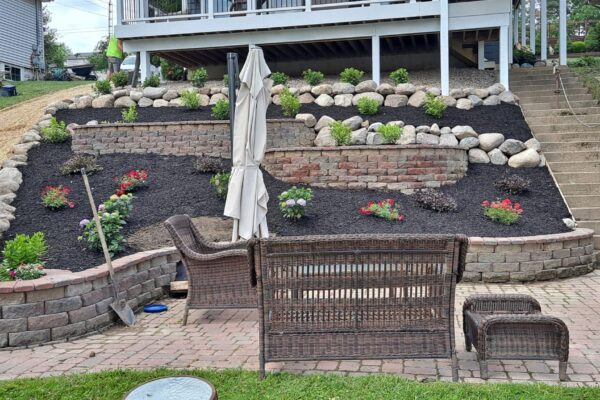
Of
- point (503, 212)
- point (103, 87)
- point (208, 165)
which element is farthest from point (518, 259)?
point (103, 87)

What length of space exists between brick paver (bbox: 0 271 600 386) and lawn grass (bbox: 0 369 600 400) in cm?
20

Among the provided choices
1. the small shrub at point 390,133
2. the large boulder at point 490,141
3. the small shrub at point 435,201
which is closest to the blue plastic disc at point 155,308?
the small shrub at point 435,201

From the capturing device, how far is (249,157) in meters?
5.32

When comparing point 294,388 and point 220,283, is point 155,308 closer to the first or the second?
point 220,283

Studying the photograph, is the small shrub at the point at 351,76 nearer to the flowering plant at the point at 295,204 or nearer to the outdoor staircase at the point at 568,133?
the outdoor staircase at the point at 568,133

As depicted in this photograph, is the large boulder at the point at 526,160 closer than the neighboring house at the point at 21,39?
Yes

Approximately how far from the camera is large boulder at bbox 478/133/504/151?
8.36 metres

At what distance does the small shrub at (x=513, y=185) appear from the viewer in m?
7.32

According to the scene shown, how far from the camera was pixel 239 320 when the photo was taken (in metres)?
4.38

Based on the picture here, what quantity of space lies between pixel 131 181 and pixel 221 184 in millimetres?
1430

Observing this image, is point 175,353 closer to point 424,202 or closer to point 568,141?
point 424,202

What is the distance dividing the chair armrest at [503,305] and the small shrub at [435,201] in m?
3.37

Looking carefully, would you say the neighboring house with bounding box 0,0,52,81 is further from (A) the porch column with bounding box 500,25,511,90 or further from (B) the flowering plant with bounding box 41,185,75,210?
(A) the porch column with bounding box 500,25,511,90

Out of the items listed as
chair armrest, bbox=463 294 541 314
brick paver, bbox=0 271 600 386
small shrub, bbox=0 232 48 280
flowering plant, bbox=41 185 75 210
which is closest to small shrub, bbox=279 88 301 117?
flowering plant, bbox=41 185 75 210
